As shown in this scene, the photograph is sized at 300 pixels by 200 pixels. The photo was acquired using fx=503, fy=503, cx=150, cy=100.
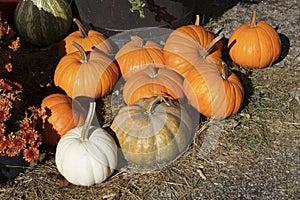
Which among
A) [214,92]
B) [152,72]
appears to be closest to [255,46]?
Result: [214,92]

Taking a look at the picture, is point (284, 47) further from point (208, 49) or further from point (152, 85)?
point (152, 85)

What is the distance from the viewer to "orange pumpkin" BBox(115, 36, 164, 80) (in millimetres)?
3775

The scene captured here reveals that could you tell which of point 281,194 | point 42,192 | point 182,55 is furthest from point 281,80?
point 42,192

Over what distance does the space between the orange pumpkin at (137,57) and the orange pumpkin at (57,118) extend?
0.56m

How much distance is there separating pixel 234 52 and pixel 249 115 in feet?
2.12

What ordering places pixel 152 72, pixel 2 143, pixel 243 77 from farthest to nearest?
pixel 243 77 < pixel 152 72 < pixel 2 143

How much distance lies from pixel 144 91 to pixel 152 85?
7cm

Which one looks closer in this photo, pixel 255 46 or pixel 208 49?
pixel 208 49

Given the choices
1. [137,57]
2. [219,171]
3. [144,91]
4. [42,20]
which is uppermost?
[42,20]

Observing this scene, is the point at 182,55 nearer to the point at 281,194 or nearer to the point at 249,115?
the point at 249,115

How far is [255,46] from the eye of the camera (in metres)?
3.94

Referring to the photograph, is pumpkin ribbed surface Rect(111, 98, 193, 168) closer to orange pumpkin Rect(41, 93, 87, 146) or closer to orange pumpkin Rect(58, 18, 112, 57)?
orange pumpkin Rect(41, 93, 87, 146)

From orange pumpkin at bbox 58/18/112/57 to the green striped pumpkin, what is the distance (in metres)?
0.34

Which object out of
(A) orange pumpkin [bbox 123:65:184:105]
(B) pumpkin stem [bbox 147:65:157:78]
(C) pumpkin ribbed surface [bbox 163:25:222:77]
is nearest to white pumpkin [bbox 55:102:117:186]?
(A) orange pumpkin [bbox 123:65:184:105]
